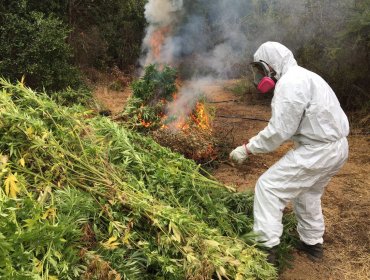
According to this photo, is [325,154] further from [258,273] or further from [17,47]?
[17,47]

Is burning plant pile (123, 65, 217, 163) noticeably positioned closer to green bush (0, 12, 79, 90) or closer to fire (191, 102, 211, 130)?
fire (191, 102, 211, 130)

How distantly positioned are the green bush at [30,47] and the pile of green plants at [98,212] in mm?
4879

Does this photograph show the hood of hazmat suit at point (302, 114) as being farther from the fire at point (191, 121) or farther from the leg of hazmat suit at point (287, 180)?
the fire at point (191, 121)

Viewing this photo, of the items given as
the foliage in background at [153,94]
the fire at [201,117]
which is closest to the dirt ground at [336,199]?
the fire at [201,117]

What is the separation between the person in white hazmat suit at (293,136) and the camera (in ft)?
11.1

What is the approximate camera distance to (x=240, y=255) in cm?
305

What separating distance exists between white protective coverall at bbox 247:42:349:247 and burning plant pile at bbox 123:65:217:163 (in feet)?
6.37

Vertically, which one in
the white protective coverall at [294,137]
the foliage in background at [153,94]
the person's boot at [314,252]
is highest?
the white protective coverall at [294,137]

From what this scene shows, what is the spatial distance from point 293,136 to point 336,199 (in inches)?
75.0

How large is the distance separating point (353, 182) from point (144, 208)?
379 centimetres

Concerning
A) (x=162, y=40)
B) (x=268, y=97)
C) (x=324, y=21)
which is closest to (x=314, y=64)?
(x=324, y=21)

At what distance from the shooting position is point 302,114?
3436 millimetres

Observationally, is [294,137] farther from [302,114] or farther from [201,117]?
[201,117]

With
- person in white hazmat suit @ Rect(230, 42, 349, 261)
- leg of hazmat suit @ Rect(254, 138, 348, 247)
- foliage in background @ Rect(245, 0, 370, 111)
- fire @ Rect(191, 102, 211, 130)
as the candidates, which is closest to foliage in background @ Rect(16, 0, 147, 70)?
foliage in background @ Rect(245, 0, 370, 111)
